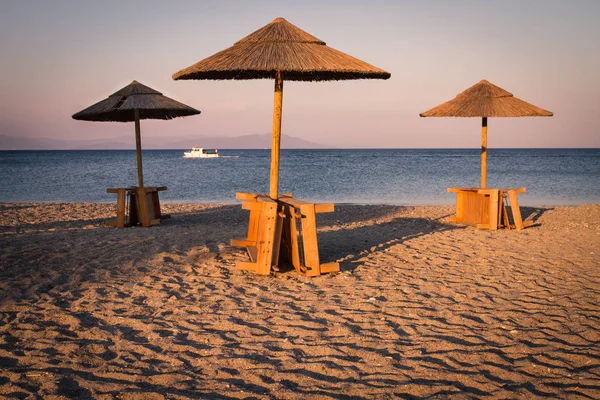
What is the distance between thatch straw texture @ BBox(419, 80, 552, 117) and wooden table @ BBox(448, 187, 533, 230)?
154 cm

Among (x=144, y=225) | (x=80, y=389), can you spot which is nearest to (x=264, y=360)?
(x=80, y=389)

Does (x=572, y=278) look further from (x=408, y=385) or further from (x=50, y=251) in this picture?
(x=50, y=251)

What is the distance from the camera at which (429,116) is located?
A: 10.1 meters

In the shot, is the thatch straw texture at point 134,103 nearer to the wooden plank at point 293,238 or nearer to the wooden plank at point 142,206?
the wooden plank at point 142,206

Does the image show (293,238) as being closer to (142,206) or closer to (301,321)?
(301,321)

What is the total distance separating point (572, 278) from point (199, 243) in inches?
197

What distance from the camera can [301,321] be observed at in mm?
4125

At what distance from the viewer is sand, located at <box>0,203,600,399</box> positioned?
9.86 ft

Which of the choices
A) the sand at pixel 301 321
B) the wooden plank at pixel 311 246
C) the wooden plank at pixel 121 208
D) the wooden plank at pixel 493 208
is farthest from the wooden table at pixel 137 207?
the wooden plank at pixel 493 208

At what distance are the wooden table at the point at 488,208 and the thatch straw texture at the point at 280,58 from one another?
14.9 feet

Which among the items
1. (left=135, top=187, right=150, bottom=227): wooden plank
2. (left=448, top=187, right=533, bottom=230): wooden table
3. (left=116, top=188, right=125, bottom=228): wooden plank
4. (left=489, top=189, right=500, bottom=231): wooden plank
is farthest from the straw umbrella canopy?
(left=489, top=189, right=500, bottom=231): wooden plank

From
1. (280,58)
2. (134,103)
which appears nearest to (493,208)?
(280,58)

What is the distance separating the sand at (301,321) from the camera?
9.86 ft

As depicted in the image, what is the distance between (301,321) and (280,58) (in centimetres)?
288
